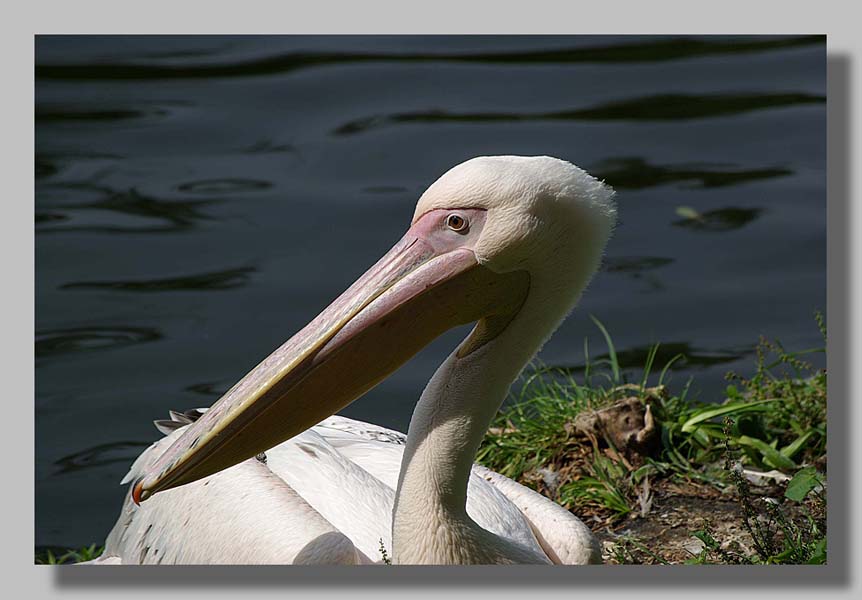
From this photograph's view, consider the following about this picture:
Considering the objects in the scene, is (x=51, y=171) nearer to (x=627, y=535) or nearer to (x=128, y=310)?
(x=128, y=310)

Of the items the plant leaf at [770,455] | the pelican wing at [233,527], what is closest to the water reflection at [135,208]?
the pelican wing at [233,527]

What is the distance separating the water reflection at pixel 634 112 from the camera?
5070 mm

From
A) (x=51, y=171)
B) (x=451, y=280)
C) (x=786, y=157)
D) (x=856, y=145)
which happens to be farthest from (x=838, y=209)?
(x=51, y=171)

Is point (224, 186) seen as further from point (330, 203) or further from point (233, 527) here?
point (233, 527)

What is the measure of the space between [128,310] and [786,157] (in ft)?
8.58

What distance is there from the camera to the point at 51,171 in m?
5.55

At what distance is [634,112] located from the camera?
18.7 feet

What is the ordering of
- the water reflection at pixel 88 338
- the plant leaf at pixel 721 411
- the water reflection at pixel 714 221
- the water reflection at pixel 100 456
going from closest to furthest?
the plant leaf at pixel 721 411 → the water reflection at pixel 100 456 → the water reflection at pixel 88 338 → the water reflection at pixel 714 221

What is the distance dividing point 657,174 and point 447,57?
1566 millimetres

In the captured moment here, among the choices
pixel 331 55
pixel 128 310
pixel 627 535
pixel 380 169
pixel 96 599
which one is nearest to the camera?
pixel 96 599

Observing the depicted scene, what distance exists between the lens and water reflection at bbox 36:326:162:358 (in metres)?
5.18

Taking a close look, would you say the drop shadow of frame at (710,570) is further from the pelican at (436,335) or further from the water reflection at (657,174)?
the water reflection at (657,174)

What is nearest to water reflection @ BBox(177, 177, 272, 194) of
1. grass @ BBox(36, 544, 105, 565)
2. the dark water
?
the dark water

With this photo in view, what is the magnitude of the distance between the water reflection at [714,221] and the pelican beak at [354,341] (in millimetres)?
2994
